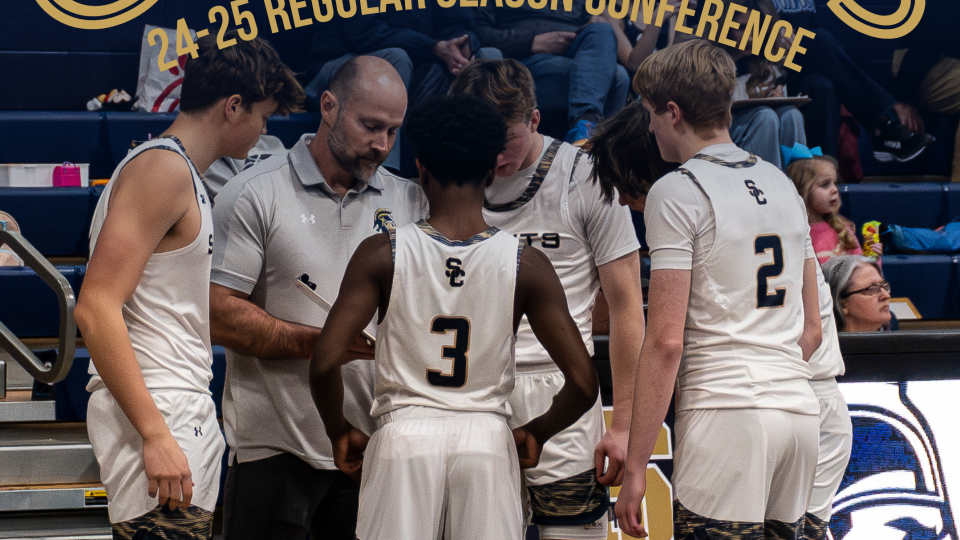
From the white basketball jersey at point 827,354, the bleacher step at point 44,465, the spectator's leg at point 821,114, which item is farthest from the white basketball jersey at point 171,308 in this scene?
the spectator's leg at point 821,114

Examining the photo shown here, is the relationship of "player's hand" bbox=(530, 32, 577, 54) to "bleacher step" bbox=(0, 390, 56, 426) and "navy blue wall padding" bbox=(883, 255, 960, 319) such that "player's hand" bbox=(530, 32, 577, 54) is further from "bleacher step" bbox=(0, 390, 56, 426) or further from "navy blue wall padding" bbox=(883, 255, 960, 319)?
"bleacher step" bbox=(0, 390, 56, 426)

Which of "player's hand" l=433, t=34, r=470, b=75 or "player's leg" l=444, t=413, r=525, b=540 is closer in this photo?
"player's leg" l=444, t=413, r=525, b=540

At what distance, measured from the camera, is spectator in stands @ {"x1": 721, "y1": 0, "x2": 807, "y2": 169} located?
5566mm

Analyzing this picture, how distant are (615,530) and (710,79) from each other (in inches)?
59.5

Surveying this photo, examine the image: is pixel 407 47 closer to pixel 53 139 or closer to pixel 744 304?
pixel 53 139

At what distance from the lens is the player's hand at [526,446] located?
1.88 meters

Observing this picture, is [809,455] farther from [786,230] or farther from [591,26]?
[591,26]

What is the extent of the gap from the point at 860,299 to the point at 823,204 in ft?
4.90

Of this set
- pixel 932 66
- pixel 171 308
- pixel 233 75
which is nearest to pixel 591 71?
pixel 932 66

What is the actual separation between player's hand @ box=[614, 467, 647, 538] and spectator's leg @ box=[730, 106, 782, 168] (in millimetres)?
4072

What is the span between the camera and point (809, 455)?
192 centimetres

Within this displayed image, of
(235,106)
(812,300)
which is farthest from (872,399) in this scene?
(235,106)

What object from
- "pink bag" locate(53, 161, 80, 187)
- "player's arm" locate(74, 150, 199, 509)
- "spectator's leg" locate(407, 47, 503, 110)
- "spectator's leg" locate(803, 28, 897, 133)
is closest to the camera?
"player's arm" locate(74, 150, 199, 509)

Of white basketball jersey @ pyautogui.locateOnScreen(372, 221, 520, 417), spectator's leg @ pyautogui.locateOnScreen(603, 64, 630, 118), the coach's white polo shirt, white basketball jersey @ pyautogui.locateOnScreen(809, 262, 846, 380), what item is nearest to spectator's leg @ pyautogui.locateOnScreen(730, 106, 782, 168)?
spectator's leg @ pyautogui.locateOnScreen(603, 64, 630, 118)
